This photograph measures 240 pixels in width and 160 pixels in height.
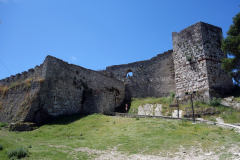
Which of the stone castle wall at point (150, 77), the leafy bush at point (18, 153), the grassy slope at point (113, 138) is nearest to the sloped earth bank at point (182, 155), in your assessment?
the grassy slope at point (113, 138)

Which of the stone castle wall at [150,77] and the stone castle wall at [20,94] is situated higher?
the stone castle wall at [150,77]

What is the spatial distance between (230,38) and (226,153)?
11423 mm

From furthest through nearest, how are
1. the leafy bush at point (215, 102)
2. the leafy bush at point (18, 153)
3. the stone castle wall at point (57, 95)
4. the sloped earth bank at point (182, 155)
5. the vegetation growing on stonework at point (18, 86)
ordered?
the vegetation growing on stonework at point (18, 86) < the leafy bush at point (215, 102) < the stone castle wall at point (57, 95) < the leafy bush at point (18, 153) < the sloped earth bank at point (182, 155)

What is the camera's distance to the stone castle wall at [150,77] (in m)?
24.9

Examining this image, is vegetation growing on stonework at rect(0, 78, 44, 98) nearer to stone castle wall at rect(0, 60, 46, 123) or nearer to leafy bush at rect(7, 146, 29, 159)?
stone castle wall at rect(0, 60, 46, 123)

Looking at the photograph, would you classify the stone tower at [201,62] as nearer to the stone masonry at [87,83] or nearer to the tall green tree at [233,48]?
the stone masonry at [87,83]

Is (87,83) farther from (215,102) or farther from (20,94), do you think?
(215,102)

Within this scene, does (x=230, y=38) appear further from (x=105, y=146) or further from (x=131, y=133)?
(x=105, y=146)

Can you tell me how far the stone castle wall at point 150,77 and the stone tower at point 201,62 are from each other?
380 cm

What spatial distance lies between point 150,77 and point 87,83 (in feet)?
33.1

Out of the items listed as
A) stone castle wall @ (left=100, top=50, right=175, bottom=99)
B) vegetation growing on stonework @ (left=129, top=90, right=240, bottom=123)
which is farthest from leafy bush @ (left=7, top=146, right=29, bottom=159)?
stone castle wall @ (left=100, top=50, right=175, bottom=99)

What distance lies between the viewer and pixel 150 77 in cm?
2688

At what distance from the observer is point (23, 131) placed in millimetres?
13078

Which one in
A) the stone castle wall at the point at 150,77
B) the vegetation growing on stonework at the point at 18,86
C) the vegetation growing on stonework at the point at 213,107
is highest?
the stone castle wall at the point at 150,77
